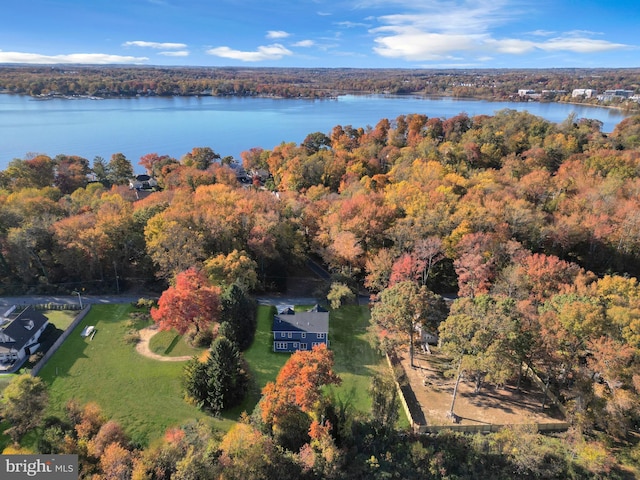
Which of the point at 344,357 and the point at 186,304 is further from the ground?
the point at 186,304

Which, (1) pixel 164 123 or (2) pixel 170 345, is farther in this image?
(1) pixel 164 123

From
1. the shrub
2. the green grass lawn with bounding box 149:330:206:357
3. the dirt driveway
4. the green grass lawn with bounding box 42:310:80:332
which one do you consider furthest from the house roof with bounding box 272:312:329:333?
the green grass lawn with bounding box 42:310:80:332

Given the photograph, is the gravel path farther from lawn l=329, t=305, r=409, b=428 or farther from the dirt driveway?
the dirt driveway

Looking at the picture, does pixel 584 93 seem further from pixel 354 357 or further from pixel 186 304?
pixel 186 304

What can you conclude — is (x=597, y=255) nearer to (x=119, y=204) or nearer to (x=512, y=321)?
(x=512, y=321)

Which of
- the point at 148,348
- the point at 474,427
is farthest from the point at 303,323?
the point at 474,427

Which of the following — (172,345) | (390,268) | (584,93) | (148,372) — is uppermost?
(584,93)

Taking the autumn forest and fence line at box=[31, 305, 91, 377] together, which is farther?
fence line at box=[31, 305, 91, 377]

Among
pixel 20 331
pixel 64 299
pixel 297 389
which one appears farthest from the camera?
pixel 64 299
